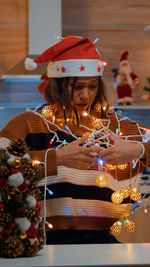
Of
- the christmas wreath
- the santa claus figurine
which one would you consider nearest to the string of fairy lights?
the christmas wreath

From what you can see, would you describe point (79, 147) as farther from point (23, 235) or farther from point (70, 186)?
point (23, 235)

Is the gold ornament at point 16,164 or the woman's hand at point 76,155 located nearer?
the gold ornament at point 16,164

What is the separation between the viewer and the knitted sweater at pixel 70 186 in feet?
4.73

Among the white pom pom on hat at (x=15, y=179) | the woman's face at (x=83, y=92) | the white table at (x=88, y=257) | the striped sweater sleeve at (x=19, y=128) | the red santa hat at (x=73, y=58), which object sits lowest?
the white table at (x=88, y=257)

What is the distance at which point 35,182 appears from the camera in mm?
978

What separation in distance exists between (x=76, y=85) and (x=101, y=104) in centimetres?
11

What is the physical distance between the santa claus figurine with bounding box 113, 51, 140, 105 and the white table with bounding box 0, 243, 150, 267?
1.88 meters

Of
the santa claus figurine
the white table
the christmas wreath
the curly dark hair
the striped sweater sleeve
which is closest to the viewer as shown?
the white table

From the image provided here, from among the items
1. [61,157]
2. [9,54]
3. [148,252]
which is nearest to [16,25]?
[9,54]

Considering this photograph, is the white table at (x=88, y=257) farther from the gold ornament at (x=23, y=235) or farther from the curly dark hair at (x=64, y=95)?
the curly dark hair at (x=64, y=95)

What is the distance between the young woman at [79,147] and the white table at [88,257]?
384 millimetres

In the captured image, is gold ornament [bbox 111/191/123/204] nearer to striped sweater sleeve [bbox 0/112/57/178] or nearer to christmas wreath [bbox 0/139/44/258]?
striped sweater sleeve [bbox 0/112/57/178]

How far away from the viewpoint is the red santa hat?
1641 millimetres

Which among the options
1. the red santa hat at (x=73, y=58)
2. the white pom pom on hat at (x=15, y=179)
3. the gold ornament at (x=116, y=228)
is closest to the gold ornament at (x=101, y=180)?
the gold ornament at (x=116, y=228)
